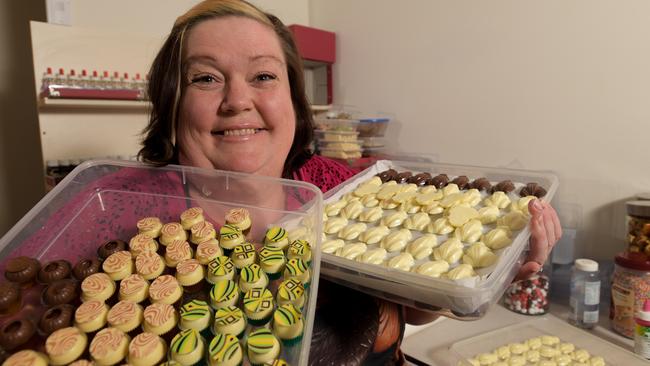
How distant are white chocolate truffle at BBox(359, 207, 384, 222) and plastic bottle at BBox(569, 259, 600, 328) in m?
0.87

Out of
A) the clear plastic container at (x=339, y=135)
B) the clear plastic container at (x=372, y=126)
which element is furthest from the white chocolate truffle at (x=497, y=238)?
the clear plastic container at (x=372, y=126)

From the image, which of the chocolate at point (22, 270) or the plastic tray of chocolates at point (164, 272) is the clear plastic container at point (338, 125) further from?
the chocolate at point (22, 270)

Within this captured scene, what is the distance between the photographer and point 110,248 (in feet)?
1.78

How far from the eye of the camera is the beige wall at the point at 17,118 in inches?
61.5

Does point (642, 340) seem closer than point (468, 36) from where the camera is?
Yes

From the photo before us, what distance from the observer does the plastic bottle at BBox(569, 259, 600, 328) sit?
4.10 feet

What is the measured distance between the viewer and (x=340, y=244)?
2.37 ft

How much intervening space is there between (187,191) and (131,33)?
123 cm

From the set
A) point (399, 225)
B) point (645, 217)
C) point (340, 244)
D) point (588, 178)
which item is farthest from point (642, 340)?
point (340, 244)

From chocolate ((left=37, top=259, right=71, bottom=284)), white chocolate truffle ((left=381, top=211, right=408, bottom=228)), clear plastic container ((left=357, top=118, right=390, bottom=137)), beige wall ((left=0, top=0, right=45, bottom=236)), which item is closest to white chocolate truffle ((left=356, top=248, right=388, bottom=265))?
white chocolate truffle ((left=381, top=211, right=408, bottom=228))

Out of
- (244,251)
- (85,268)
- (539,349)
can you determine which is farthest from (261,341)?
(539,349)

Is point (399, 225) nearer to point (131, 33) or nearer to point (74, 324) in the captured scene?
point (74, 324)

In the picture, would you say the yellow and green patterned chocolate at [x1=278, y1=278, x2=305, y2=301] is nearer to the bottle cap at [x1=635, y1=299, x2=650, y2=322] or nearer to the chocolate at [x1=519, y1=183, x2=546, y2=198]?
the chocolate at [x1=519, y1=183, x2=546, y2=198]

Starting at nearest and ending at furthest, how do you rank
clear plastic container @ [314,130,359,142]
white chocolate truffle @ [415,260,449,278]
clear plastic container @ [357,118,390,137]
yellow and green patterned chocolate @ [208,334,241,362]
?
yellow and green patterned chocolate @ [208,334,241,362] → white chocolate truffle @ [415,260,449,278] → clear plastic container @ [314,130,359,142] → clear plastic container @ [357,118,390,137]
